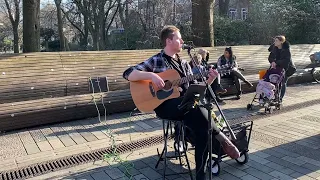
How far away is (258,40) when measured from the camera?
1411cm

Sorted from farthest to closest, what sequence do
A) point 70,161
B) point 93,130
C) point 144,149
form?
point 93,130, point 144,149, point 70,161

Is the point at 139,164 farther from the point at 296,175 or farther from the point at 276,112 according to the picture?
the point at 276,112

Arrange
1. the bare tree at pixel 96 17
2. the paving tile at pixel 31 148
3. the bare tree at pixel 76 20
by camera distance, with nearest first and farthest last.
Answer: the paving tile at pixel 31 148 → the bare tree at pixel 96 17 → the bare tree at pixel 76 20

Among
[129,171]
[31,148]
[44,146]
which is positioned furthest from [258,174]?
[31,148]

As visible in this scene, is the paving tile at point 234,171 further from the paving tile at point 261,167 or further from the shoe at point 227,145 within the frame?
the shoe at point 227,145

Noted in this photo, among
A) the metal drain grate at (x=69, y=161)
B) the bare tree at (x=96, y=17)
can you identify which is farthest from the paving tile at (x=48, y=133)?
the bare tree at (x=96, y=17)

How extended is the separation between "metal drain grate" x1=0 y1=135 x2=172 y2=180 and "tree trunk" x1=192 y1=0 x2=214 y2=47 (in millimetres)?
5758

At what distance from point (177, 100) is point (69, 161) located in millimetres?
1749

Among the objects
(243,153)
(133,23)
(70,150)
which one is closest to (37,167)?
(70,150)

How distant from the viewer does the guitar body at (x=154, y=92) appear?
3078mm

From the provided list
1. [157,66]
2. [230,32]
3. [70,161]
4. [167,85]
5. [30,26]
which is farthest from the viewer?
[230,32]

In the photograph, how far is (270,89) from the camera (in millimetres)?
5988

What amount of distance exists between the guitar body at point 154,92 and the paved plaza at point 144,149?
87cm

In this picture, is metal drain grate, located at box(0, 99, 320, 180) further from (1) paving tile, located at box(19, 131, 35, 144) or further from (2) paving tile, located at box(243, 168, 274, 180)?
(2) paving tile, located at box(243, 168, 274, 180)
